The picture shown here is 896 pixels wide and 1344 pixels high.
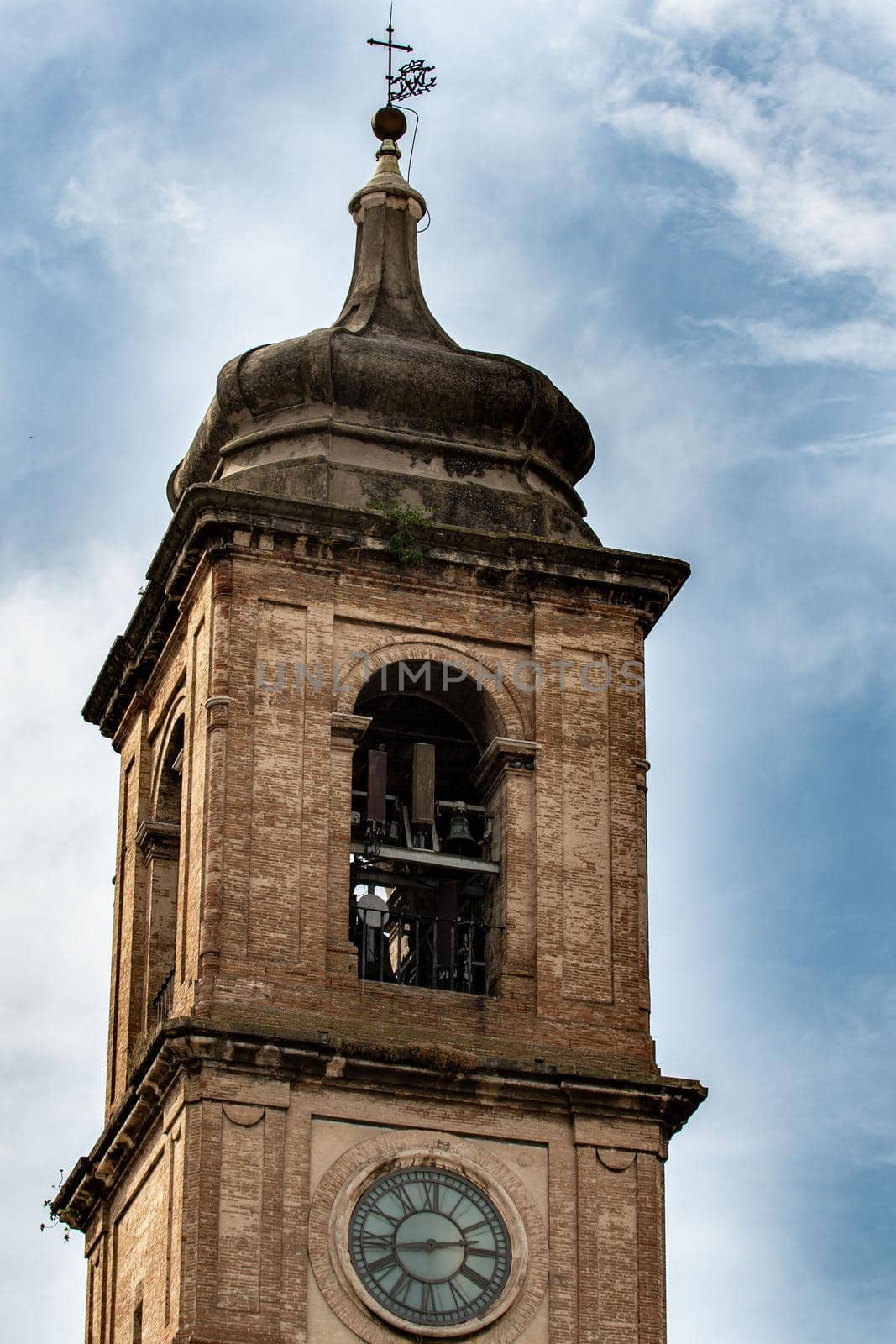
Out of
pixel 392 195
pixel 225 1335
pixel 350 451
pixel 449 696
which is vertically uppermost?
pixel 392 195

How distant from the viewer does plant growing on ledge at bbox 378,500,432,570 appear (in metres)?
39.3

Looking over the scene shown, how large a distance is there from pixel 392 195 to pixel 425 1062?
35.0ft

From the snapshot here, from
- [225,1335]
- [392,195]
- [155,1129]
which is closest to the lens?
[225,1335]

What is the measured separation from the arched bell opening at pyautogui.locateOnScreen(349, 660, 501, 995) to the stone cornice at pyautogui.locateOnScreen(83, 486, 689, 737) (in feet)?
3.79

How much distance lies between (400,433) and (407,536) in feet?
5.82

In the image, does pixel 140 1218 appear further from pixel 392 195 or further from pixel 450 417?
pixel 392 195

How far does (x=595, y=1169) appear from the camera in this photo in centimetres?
3684

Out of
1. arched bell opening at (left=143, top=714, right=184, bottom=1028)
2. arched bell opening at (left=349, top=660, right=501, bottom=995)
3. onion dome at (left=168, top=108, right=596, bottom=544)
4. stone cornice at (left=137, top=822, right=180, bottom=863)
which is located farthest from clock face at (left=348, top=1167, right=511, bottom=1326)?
onion dome at (left=168, top=108, right=596, bottom=544)

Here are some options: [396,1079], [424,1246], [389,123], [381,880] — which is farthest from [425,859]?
[389,123]

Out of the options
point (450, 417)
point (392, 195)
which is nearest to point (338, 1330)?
point (450, 417)

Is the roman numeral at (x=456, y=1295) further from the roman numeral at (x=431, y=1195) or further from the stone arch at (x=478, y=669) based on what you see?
the stone arch at (x=478, y=669)

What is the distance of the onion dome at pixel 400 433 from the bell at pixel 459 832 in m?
2.74

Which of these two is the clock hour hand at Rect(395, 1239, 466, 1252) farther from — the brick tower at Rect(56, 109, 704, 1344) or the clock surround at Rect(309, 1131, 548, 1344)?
the clock surround at Rect(309, 1131, 548, 1344)

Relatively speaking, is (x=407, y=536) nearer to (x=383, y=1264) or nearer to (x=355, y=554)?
(x=355, y=554)
